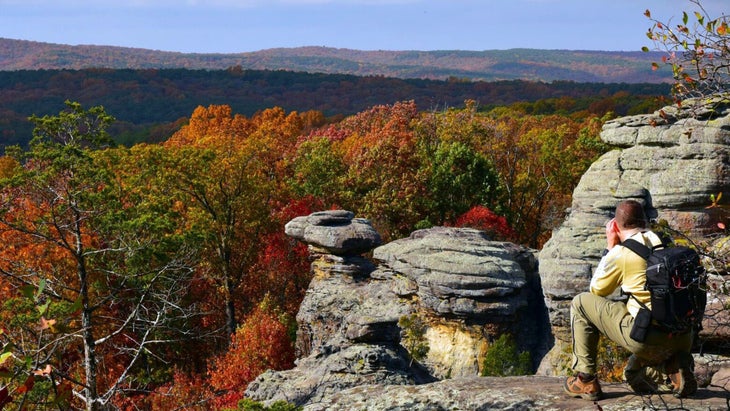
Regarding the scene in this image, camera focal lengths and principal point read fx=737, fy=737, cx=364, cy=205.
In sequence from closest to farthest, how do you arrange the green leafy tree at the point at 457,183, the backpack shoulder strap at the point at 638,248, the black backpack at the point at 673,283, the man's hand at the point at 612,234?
the black backpack at the point at 673,283, the backpack shoulder strap at the point at 638,248, the man's hand at the point at 612,234, the green leafy tree at the point at 457,183

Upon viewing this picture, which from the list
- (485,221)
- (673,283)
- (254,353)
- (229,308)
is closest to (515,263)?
(254,353)

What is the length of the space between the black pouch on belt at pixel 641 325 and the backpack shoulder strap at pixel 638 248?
56 centimetres

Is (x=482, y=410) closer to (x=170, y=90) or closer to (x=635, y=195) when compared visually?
(x=635, y=195)

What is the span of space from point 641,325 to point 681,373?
2.68ft

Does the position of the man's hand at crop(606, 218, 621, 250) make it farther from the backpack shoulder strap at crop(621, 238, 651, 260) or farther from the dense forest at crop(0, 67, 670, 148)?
the dense forest at crop(0, 67, 670, 148)

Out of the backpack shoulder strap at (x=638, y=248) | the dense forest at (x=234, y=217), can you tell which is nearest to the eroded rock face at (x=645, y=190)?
the dense forest at (x=234, y=217)

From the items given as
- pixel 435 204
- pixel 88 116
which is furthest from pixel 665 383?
pixel 435 204

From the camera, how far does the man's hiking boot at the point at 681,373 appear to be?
7.59m

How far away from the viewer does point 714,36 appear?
7934mm

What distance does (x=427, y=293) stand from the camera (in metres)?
27.2

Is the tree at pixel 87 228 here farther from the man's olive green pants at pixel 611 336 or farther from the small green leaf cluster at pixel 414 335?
the man's olive green pants at pixel 611 336

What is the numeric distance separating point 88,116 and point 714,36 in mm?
16638

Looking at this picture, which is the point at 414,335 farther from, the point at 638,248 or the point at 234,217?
the point at 638,248

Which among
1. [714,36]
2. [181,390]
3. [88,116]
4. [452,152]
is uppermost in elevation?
[714,36]
